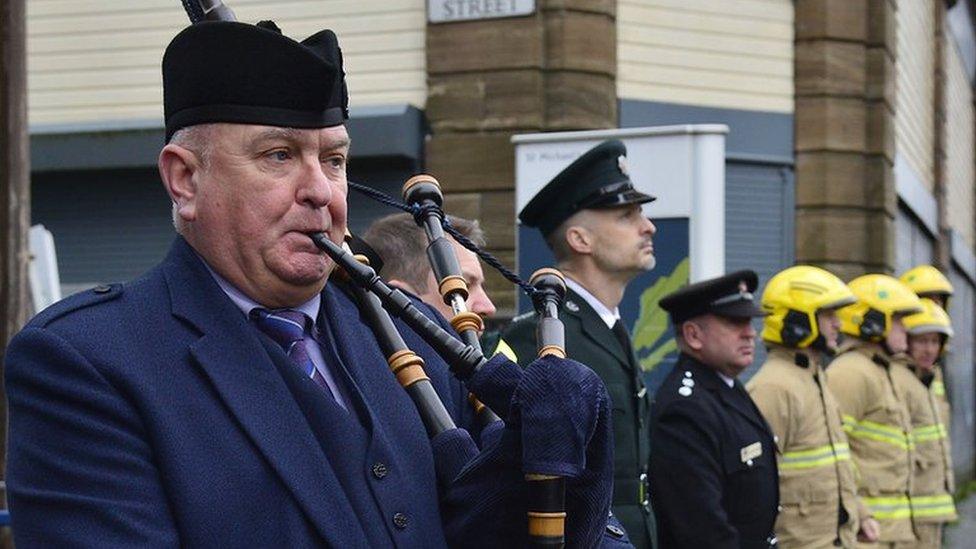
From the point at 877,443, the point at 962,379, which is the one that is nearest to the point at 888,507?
the point at 877,443

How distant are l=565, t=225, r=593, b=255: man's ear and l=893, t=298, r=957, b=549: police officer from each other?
169 inches

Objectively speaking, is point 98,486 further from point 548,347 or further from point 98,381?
point 548,347

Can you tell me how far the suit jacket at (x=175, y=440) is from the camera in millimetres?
2148

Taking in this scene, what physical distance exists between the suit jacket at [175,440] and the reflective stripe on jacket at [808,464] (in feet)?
15.8

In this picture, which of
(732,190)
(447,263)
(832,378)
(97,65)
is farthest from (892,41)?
(447,263)

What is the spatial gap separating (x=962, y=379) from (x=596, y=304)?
1703cm

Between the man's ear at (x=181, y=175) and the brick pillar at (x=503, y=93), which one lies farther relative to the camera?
the brick pillar at (x=503, y=93)

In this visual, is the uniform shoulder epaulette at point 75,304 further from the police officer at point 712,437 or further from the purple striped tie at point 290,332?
the police officer at point 712,437

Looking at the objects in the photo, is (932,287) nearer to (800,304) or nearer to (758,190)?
(758,190)

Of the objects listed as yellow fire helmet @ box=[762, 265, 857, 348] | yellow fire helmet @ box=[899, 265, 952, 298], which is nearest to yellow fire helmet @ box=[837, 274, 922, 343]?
yellow fire helmet @ box=[762, 265, 857, 348]

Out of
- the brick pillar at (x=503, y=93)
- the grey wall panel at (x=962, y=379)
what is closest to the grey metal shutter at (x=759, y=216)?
the brick pillar at (x=503, y=93)

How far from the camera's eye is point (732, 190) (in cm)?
1130

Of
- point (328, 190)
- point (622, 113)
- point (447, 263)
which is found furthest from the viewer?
point (622, 113)

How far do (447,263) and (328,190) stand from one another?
321 mm
